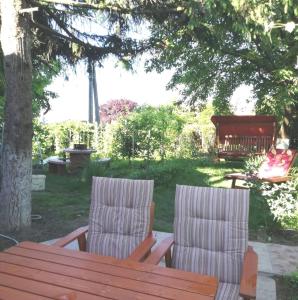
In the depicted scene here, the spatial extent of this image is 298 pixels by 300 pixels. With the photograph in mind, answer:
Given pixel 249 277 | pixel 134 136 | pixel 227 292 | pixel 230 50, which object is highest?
pixel 230 50

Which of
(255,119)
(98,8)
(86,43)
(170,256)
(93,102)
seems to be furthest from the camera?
(93,102)

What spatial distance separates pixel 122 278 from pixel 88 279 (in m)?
0.18

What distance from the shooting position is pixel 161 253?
2.69m

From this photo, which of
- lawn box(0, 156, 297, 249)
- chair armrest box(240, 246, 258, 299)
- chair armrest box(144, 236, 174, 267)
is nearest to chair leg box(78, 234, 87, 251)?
chair armrest box(144, 236, 174, 267)

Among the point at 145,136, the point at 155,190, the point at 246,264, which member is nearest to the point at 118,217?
the point at 246,264

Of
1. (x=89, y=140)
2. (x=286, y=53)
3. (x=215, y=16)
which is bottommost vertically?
(x=89, y=140)

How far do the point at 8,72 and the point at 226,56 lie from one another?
898cm

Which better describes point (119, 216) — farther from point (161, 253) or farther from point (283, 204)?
point (283, 204)

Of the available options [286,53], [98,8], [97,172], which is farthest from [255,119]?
[98,8]

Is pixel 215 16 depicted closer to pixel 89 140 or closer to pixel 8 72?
pixel 8 72

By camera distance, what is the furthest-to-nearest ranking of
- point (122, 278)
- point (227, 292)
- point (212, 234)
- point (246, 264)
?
point (212, 234) < point (227, 292) < point (246, 264) < point (122, 278)

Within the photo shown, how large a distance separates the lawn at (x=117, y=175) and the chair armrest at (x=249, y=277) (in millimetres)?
2416

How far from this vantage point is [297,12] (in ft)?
16.9

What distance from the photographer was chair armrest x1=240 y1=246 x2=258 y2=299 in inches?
82.5
